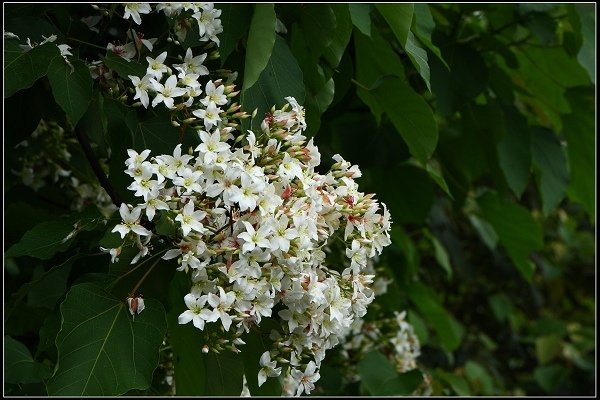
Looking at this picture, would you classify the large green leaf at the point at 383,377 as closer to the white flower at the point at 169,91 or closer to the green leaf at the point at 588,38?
the green leaf at the point at 588,38

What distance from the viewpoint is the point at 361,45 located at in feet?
4.91

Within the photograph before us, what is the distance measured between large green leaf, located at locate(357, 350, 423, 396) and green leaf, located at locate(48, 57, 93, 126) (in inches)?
38.0

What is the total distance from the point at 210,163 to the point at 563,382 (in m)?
3.42

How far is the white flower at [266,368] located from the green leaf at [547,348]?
286 centimetres

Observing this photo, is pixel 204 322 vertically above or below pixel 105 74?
below

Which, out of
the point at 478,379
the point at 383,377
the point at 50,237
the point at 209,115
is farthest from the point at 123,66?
the point at 478,379

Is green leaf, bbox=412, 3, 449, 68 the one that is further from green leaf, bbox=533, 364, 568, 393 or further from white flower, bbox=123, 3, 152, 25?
green leaf, bbox=533, 364, 568, 393

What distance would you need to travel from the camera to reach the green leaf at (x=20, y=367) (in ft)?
4.55

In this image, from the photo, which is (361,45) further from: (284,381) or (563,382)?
(563,382)

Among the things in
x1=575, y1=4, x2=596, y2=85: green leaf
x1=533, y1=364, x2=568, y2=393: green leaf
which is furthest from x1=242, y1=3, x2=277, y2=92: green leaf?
x1=533, y1=364, x2=568, y2=393: green leaf

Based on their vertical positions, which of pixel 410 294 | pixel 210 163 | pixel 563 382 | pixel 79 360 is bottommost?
pixel 563 382

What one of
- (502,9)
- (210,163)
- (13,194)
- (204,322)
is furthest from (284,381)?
(502,9)

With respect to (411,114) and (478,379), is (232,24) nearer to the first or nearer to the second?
(411,114)

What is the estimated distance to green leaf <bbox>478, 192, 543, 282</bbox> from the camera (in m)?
2.23
